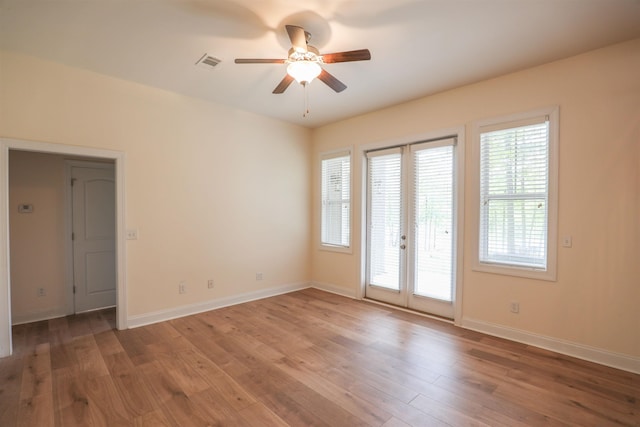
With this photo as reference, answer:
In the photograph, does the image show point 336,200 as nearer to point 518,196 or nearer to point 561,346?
point 518,196

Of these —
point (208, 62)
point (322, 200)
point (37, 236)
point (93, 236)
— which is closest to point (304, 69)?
point (208, 62)

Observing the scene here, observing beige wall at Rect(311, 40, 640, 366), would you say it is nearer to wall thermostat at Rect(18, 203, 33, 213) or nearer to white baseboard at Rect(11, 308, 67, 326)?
white baseboard at Rect(11, 308, 67, 326)

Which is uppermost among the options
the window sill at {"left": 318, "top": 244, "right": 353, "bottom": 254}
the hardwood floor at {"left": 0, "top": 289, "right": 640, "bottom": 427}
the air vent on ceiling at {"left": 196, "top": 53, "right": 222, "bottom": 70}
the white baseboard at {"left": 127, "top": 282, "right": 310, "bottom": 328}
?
the air vent on ceiling at {"left": 196, "top": 53, "right": 222, "bottom": 70}

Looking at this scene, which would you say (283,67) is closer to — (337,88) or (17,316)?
(337,88)

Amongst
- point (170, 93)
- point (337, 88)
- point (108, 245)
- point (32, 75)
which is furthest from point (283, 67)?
point (108, 245)

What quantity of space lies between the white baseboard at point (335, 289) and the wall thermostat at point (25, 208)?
4.18 meters

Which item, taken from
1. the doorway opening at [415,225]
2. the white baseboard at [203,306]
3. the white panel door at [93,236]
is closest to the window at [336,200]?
the doorway opening at [415,225]

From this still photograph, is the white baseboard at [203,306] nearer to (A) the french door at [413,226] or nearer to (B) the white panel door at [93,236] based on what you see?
(B) the white panel door at [93,236]

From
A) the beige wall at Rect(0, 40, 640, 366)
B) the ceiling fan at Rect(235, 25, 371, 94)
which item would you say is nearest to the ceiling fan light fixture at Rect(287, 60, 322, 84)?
the ceiling fan at Rect(235, 25, 371, 94)

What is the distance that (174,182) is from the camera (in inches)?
156

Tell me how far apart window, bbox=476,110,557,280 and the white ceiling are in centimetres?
69

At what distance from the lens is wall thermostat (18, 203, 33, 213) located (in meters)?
3.73

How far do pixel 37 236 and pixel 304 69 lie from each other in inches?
160

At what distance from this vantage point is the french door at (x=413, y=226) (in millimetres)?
3885
